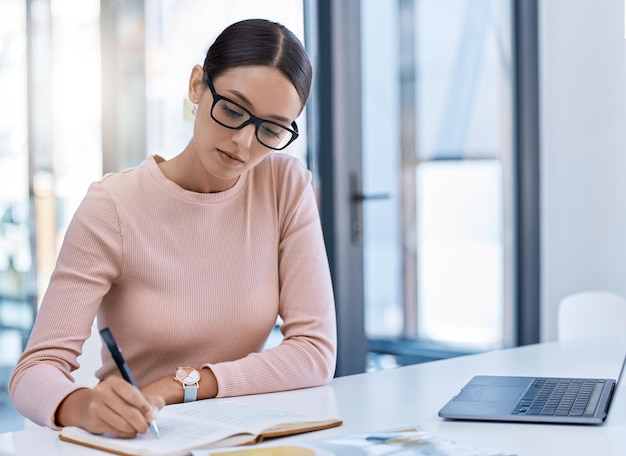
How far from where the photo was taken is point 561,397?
1413mm

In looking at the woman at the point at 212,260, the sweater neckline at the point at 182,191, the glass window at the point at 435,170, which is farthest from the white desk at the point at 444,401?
the glass window at the point at 435,170

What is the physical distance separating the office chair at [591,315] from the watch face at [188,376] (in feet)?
4.64

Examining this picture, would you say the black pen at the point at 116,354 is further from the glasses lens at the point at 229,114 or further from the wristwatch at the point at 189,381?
the glasses lens at the point at 229,114

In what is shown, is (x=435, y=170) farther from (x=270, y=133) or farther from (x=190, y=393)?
(x=190, y=393)

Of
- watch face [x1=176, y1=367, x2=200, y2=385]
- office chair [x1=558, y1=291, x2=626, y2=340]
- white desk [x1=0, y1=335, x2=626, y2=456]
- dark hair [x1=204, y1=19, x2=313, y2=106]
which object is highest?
dark hair [x1=204, y1=19, x2=313, y2=106]

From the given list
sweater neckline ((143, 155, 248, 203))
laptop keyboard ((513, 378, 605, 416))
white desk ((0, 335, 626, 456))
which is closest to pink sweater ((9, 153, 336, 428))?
sweater neckline ((143, 155, 248, 203))

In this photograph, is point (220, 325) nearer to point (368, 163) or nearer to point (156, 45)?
point (156, 45)

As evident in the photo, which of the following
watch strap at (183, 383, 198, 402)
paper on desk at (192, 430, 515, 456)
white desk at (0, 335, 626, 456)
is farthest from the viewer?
watch strap at (183, 383, 198, 402)

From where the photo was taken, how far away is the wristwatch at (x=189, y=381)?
1.46 m

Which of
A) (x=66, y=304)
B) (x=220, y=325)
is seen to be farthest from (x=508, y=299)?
(x=66, y=304)

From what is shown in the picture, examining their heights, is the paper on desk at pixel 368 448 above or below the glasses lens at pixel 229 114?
below

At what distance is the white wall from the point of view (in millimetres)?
3461

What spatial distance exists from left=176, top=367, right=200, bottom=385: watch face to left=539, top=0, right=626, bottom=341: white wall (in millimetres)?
2419

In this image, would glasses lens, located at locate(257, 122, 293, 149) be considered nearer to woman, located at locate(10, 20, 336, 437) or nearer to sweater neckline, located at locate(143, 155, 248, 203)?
woman, located at locate(10, 20, 336, 437)
